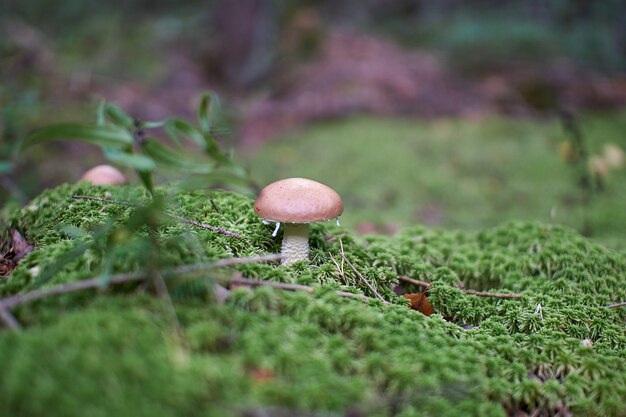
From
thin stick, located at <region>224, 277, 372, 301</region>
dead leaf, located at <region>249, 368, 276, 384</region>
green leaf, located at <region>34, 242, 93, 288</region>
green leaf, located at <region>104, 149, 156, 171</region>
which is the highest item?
green leaf, located at <region>104, 149, 156, 171</region>

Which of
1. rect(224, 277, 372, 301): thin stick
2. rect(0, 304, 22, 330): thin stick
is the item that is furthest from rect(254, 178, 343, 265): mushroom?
rect(0, 304, 22, 330): thin stick

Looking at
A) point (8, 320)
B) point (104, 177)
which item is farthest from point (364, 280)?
point (104, 177)

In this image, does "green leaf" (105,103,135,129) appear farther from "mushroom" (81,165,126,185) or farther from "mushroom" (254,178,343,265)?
"mushroom" (81,165,126,185)

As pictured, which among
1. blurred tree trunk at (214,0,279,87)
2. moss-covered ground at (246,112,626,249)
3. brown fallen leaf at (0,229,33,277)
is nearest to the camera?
brown fallen leaf at (0,229,33,277)

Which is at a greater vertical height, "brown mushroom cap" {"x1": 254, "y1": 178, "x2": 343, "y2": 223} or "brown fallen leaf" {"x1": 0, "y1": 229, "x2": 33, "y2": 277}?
"brown mushroom cap" {"x1": 254, "y1": 178, "x2": 343, "y2": 223}

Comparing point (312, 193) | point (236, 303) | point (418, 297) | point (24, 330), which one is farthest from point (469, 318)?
point (24, 330)

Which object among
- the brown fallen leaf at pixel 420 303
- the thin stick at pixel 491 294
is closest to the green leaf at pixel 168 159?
the brown fallen leaf at pixel 420 303

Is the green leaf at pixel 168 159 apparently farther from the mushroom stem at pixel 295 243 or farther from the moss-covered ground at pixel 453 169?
the moss-covered ground at pixel 453 169

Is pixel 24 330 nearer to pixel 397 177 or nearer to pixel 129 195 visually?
pixel 129 195
